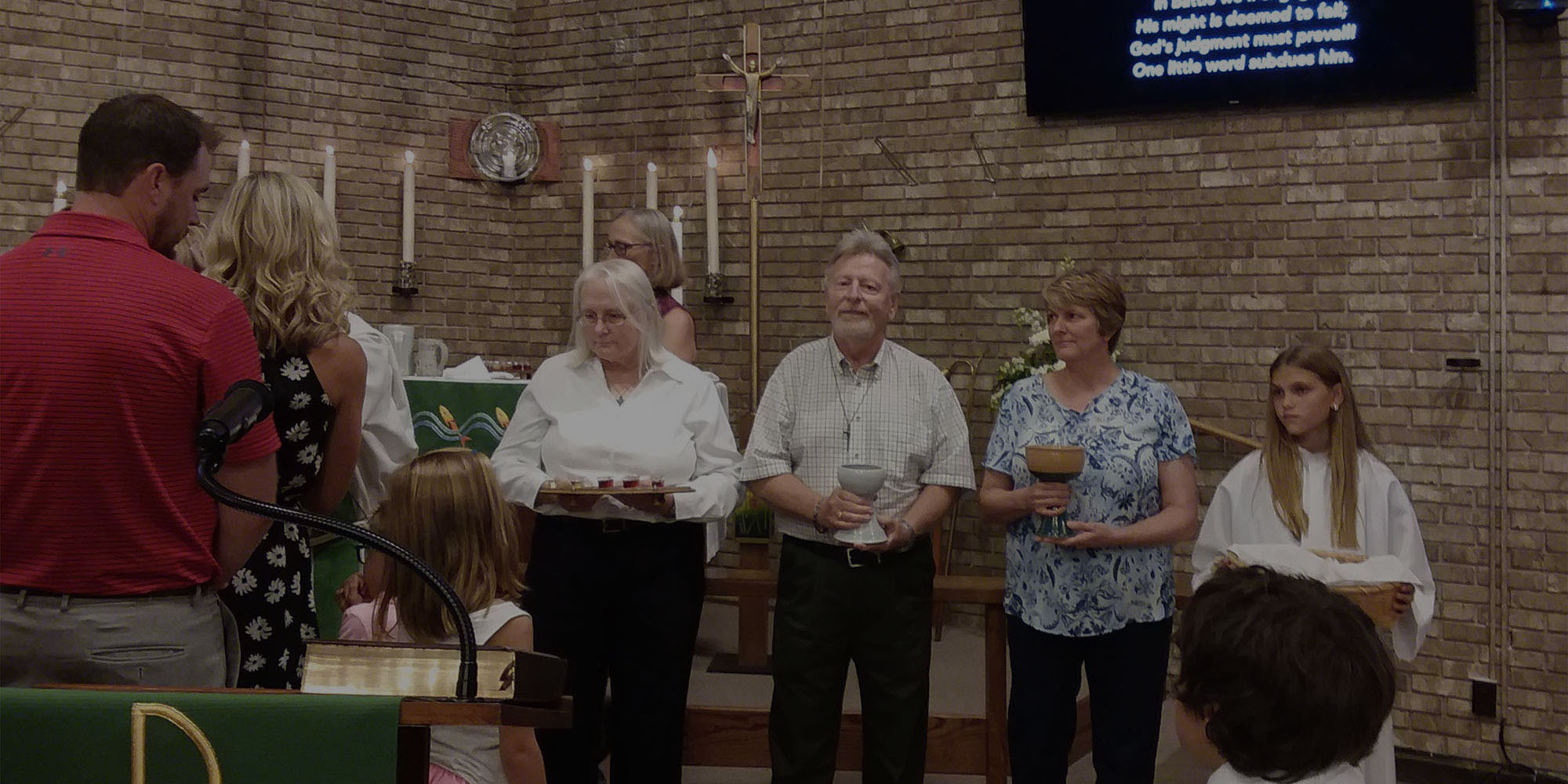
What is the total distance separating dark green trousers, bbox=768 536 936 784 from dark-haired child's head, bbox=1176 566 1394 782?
1.60 metres

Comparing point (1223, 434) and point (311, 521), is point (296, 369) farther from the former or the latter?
point (1223, 434)

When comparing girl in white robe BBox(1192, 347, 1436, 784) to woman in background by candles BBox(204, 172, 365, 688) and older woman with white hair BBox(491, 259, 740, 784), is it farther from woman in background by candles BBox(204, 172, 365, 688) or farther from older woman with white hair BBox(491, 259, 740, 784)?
woman in background by candles BBox(204, 172, 365, 688)

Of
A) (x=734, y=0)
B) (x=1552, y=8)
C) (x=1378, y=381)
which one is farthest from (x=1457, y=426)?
(x=734, y=0)

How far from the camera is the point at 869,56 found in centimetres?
607

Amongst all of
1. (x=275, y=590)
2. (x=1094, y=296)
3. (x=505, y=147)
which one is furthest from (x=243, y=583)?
(x=505, y=147)

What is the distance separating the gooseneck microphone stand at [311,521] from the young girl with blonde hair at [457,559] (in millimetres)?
738

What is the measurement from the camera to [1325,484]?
3.17 meters

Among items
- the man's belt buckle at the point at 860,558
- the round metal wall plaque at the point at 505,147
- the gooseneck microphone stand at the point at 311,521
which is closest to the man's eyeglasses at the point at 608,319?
the man's belt buckle at the point at 860,558

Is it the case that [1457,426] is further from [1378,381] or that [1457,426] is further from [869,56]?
[869,56]

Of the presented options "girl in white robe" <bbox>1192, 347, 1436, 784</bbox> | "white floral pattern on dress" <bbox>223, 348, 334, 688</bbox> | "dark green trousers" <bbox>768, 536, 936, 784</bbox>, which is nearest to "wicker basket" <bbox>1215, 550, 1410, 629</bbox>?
"girl in white robe" <bbox>1192, 347, 1436, 784</bbox>

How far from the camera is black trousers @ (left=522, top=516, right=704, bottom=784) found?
10.7 feet

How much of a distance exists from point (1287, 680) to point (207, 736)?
1.26m

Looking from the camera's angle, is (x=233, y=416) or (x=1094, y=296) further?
(x=1094, y=296)

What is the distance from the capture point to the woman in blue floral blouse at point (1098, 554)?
3.20 metres
